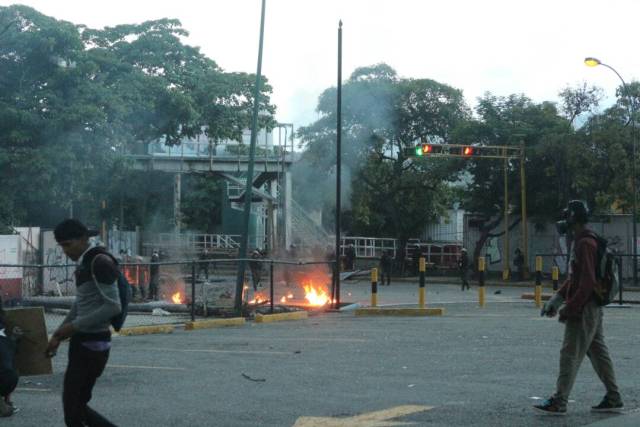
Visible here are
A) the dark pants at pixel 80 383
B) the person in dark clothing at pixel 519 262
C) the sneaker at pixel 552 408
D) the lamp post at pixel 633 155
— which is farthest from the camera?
the person in dark clothing at pixel 519 262

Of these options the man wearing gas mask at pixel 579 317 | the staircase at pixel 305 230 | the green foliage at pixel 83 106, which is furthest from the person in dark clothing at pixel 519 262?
the man wearing gas mask at pixel 579 317

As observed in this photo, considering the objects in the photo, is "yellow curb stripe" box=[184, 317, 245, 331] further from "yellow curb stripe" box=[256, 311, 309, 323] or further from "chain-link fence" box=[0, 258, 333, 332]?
"chain-link fence" box=[0, 258, 333, 332]

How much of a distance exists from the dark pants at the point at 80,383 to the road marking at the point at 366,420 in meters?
2.23

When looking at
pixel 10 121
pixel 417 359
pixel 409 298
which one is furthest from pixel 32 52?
pixel 417 359

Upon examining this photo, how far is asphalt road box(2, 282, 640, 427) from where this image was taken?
28.6 ft

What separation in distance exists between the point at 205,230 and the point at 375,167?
14360mm

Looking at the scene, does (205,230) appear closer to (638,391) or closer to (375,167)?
(375,167)

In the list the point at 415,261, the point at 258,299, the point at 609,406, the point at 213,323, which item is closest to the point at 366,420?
the point at 609,406

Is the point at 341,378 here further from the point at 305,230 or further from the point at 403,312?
the point at 305,230

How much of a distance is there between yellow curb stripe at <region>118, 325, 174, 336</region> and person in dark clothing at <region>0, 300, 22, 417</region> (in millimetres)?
8878

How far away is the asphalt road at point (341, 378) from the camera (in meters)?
8.73

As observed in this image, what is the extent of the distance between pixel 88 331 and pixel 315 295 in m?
19.1

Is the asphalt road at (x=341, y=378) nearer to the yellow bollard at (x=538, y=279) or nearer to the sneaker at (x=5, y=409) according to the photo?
the sneaker at (x=5, y=409)

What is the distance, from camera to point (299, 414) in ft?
28.9
